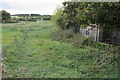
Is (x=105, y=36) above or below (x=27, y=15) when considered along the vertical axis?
below

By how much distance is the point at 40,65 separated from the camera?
3.17 m

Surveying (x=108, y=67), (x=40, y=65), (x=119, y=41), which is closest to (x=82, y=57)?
(x=108, y=67)

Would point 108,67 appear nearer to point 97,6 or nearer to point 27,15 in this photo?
point 97,6

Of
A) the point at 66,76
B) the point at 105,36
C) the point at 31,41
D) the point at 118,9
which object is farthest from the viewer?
the point at 105,36

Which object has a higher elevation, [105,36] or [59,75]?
[105,36]

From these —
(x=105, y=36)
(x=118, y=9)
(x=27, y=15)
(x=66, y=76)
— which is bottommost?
(x=66, y=76)

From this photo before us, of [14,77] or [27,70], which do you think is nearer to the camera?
[14,77]

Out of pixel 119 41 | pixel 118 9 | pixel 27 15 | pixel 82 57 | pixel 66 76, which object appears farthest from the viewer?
pixel 119 41

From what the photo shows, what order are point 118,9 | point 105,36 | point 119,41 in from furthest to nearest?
point 105,36 → point 119,41 → point 118,9

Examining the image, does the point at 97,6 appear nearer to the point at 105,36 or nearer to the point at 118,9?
the point at 118,9

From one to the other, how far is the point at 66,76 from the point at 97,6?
4.43 ft

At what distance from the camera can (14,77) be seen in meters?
2.42

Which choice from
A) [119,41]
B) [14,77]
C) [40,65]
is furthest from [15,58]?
[119,41]

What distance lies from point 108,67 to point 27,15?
184 centimetres
